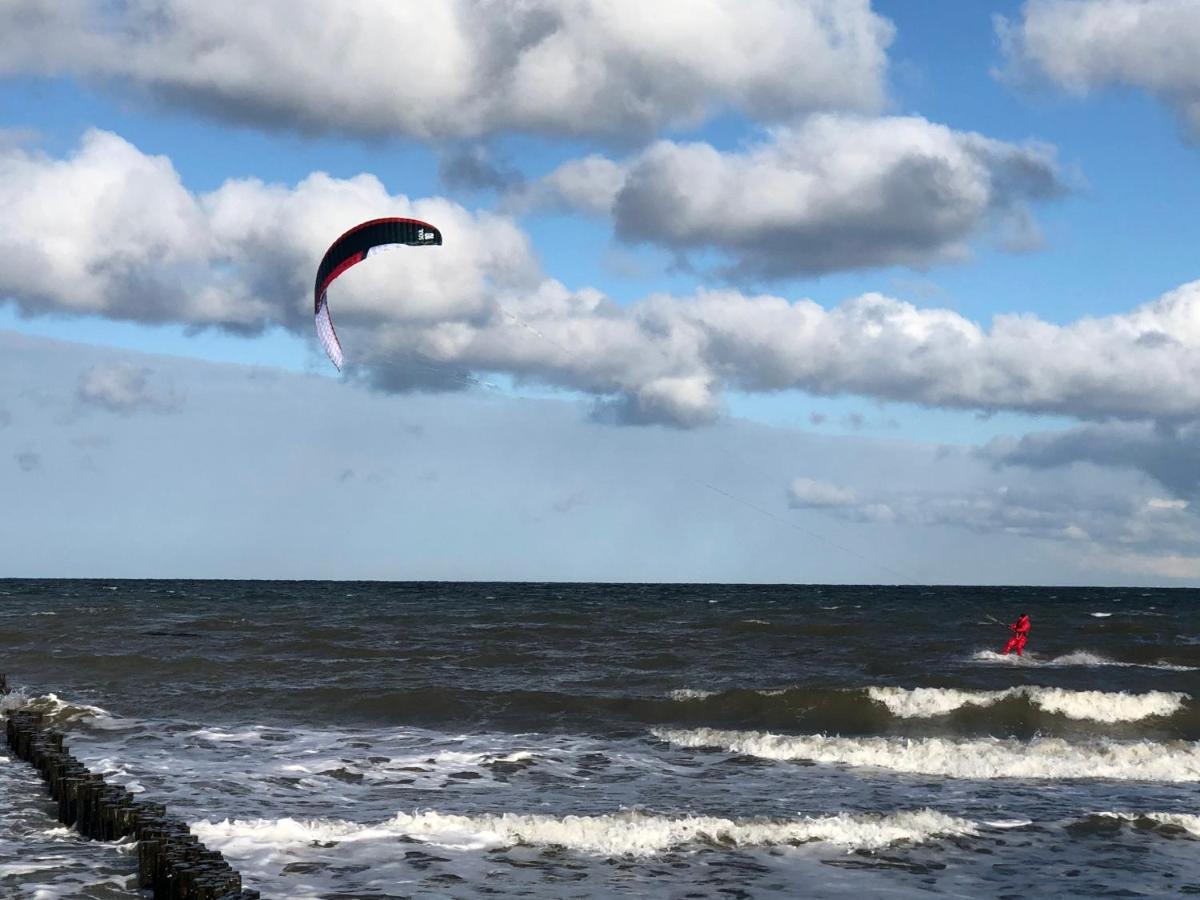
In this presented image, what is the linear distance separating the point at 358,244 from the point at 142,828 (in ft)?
58.9

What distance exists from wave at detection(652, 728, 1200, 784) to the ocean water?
A: 0.26ft

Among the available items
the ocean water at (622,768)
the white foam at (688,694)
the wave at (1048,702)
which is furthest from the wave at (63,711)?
the wave at (1048,702)

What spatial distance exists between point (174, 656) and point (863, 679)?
62.5ft

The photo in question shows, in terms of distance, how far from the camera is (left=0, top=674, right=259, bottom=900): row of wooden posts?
991 centimetres

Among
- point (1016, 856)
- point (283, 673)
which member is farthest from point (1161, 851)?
point (283, 673)

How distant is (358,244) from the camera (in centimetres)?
2736

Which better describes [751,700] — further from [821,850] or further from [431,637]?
[431,637]

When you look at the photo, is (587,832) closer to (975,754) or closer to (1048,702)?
→ (975,754)

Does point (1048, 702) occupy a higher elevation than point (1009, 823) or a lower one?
higher

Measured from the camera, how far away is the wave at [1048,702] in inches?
995

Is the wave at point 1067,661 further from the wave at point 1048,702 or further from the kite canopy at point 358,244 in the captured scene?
the kite canopy at point 358,244

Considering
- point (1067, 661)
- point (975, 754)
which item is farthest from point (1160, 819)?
point (1067, 661)

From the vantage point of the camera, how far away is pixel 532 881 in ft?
38.5

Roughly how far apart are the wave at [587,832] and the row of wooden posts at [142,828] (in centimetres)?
92
